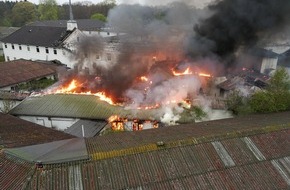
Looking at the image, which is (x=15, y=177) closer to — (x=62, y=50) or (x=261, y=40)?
(x=261, y=40)

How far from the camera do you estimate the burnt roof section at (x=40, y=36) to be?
49728mm

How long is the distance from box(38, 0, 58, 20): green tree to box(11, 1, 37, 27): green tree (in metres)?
2.23

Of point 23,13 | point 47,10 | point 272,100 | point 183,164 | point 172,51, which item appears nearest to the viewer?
point 183,164

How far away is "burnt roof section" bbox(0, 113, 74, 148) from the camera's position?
19.2m

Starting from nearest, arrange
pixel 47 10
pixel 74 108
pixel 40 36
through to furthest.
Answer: pixel 74 108 → pixel 40 36 → pixel 47 10

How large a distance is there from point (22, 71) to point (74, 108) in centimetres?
1582

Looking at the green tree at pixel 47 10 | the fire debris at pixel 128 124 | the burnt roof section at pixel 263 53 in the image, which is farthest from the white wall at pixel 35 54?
the green tree at pixel 47 10

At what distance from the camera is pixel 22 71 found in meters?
40.6

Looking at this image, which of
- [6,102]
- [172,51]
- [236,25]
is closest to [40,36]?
[6,102]

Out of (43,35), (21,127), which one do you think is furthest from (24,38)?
(21,127)

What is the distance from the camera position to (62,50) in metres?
48.5

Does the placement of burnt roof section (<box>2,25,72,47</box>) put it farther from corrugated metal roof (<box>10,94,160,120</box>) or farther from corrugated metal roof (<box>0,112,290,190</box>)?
corrugated metal roof (<box>0,112,290,190</box>)

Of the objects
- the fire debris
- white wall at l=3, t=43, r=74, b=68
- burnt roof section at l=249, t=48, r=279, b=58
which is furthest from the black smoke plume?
white wall at l=3, t=43, r=74, b=68

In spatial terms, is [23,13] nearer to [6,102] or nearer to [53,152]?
[6,102]
